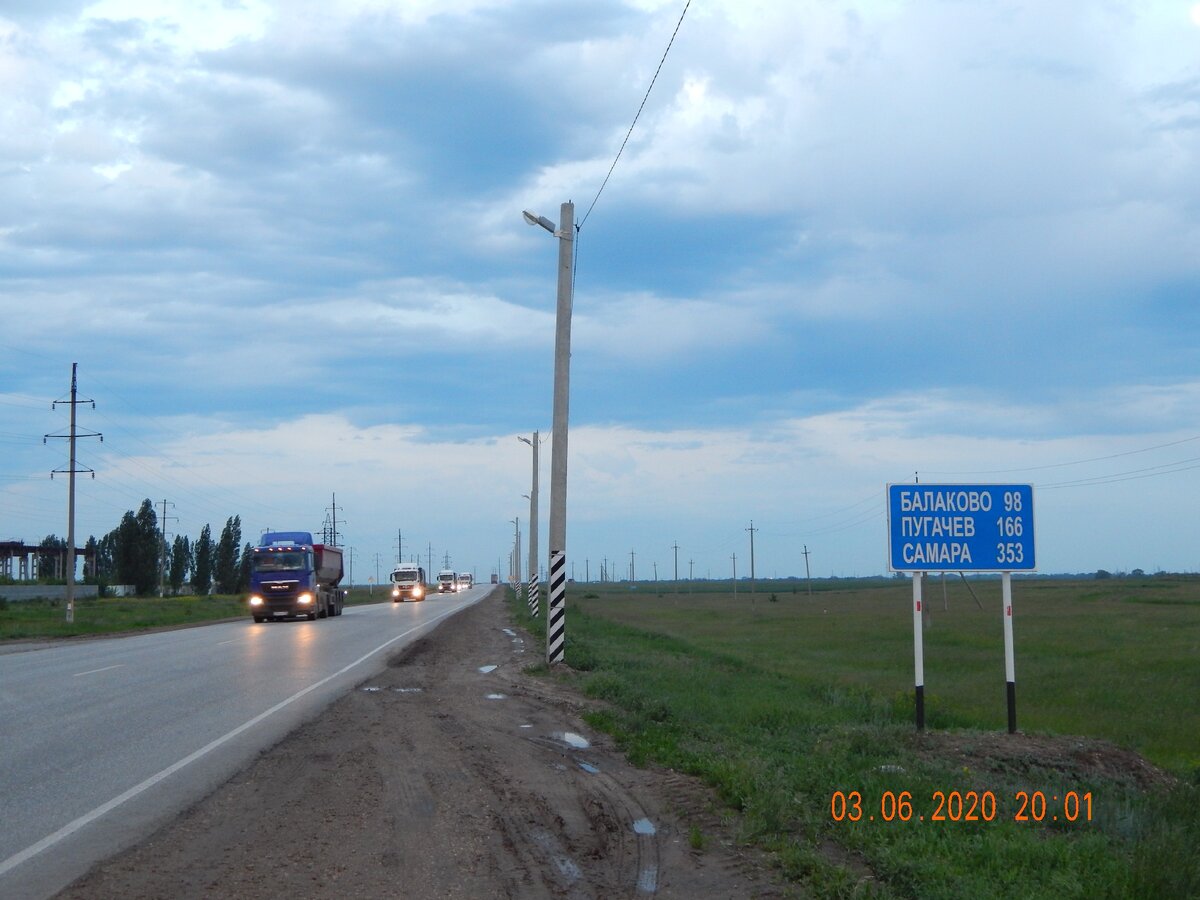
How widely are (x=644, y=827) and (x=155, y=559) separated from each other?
370 feet

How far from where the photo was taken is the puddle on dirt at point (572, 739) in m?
12.7

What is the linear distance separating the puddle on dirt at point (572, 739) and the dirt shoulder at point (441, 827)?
0.04 m

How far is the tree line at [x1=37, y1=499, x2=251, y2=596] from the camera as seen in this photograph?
110312 millimetres

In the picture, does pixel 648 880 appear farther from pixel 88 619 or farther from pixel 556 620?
pixel 88 619

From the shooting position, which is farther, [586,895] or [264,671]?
[264,671]

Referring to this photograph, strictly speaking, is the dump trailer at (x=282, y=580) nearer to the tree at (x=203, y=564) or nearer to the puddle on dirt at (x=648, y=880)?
the puddle on dirt at (x=648, y=880)

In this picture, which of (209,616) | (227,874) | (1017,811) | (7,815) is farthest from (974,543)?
(209,616)

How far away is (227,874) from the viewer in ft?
23.6

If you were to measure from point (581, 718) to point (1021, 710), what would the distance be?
892cm

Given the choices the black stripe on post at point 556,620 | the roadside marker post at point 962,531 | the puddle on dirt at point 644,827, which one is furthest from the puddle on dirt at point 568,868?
the black stripe on post at point 556,620

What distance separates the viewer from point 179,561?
452 ft

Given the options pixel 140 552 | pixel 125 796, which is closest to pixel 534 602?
pixel 125 796

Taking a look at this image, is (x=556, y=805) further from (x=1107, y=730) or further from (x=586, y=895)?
(x=1107, y=730)
